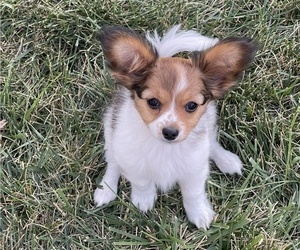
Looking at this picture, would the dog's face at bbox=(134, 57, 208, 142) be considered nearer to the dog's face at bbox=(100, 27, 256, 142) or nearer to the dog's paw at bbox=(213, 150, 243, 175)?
the dog's face at bbox=(100, 27, 256, 142)

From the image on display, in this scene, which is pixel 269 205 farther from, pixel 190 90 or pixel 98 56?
pixel 98 56

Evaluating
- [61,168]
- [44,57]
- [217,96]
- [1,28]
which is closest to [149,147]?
[217,96]

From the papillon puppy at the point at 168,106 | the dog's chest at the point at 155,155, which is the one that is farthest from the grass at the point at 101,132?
the dog's chest at the point at 155,155

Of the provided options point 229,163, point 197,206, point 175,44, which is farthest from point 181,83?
point 229,163

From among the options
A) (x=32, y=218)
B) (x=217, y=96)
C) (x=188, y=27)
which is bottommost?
(x=32, y=218)

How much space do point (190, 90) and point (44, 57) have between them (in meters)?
2.08

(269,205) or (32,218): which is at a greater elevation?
(269,205)

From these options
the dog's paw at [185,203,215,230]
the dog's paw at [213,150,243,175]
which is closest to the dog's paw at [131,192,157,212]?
the dog's paw at [185,203,215,230]

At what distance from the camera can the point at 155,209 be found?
4.52 m

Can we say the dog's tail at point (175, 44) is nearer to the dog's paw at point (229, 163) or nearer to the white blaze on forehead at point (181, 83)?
the white blaze on forehead at point (181, 83)

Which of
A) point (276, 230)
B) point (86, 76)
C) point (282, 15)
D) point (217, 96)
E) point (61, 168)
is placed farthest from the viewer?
point (282, 15)

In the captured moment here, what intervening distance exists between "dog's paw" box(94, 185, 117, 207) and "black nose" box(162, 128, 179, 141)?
3.92 ft

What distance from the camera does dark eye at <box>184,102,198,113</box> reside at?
11.5 feet

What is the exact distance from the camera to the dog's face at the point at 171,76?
347 cm
